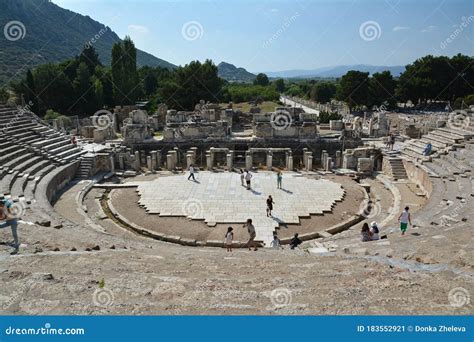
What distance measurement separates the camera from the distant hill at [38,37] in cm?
8086

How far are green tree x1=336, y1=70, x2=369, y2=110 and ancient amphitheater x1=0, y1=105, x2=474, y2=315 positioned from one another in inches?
693

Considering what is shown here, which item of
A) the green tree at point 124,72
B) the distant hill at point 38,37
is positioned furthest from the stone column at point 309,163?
the distant hill at point 38,37

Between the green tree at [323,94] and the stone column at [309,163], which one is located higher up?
the green tree at [323,94]

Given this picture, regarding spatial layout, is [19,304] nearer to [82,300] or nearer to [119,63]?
[82,300]

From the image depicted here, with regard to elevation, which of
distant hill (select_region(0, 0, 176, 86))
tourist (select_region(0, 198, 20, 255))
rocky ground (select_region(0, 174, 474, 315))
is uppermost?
distant hill (select_region(0, 0, 176, 86))

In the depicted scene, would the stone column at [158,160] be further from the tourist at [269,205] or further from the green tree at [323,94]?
the green tree at [323,94]

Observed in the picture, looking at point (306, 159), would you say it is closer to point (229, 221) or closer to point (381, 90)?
point (229, 221)

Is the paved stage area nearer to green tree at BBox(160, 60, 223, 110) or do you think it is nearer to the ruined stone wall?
the ruined stone wall

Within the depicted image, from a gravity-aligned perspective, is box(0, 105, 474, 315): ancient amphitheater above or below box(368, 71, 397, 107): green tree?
below

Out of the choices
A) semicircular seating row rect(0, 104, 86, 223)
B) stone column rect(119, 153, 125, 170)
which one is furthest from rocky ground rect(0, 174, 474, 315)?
stone column rect(119, 153, 125, 170)

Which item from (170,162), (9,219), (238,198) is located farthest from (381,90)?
(9,219)

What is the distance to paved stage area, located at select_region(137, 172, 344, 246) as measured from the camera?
590 inches

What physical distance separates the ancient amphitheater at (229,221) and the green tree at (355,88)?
57.8 ft

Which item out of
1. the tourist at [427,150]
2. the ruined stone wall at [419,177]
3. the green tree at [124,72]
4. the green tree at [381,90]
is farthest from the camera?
the green tree at [124,72]
